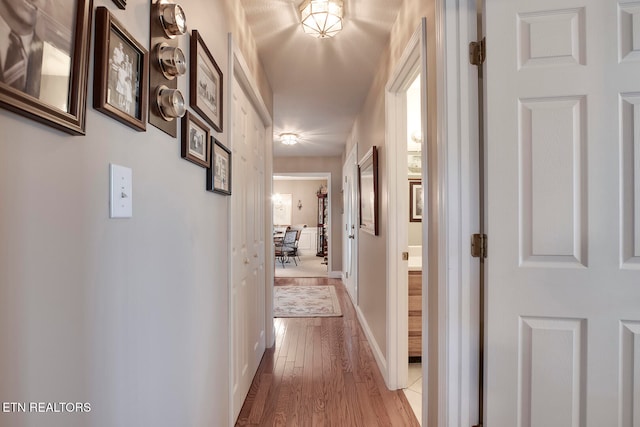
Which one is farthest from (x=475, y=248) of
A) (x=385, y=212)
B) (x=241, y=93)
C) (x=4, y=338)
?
(x=241, y=93)

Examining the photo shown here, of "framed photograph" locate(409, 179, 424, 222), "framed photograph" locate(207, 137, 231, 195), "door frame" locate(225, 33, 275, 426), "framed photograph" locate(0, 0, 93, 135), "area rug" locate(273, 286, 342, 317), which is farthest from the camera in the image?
"area rug" locate(273, 286, 342, 317)

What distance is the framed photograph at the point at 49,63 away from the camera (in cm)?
44

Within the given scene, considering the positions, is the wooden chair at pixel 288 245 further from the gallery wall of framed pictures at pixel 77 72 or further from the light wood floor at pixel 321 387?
the gallery wall of framed pictures at pixel 77 72

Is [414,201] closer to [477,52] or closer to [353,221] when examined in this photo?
[353,221]

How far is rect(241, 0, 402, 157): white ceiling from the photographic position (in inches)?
74.4

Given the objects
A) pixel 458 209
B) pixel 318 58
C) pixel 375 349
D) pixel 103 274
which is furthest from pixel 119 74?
pixel 375 349

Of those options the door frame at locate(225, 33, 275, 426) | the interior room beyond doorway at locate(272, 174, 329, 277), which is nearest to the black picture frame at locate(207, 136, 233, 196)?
the door frame at locate(225, 33, 275, 426)

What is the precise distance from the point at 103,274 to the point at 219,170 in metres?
0.82

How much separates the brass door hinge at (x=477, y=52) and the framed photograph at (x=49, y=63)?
3.97 feet

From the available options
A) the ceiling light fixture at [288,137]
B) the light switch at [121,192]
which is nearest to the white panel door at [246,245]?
the light switch at [121,192]

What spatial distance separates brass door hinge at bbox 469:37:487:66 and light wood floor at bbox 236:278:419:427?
1920 millimetres

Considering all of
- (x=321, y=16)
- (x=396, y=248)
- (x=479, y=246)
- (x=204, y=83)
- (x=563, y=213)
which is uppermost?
(x=321, y=16)

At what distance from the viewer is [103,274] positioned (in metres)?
0.67

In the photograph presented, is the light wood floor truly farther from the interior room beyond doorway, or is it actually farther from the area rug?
the interior room beyond doorway
